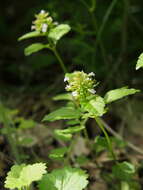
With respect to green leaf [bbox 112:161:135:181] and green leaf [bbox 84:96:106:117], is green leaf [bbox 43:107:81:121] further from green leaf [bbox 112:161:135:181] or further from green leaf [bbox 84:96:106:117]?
green leaf [bbox 112:161:135:181]

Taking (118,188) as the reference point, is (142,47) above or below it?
above

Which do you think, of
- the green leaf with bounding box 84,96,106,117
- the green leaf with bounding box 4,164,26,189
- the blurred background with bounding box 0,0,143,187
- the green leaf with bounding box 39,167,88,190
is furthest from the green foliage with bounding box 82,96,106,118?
the blurred background with bounding box 0,0,143,187

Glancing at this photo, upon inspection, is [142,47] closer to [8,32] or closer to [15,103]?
[15,103]

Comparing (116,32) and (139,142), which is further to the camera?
(116,32)

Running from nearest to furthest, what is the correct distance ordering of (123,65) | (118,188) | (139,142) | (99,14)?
(118,188), (139,142), (123,65), (99,14)

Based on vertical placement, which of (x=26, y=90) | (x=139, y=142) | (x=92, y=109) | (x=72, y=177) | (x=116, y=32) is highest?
(x=116, y=32)

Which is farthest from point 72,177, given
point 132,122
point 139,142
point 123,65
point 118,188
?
point 123,65

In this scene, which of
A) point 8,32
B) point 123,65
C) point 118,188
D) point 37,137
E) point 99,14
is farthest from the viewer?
point 8,32
